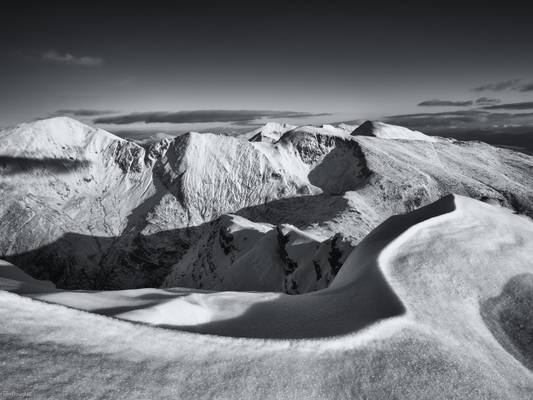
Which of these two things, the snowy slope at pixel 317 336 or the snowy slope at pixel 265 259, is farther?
the snowy slope at pixel 265 259

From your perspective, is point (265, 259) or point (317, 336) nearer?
point (317, 336)

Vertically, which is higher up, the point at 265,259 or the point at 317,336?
the point at 317,336

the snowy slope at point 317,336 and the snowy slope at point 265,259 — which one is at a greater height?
the snowy slope at point 317,336

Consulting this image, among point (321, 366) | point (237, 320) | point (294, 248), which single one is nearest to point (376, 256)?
point (237, 320)

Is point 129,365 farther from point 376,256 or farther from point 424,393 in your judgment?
point 376,256

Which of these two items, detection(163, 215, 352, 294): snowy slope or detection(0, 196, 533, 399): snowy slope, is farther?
detection(163, 215, 352, 294): snowy slope

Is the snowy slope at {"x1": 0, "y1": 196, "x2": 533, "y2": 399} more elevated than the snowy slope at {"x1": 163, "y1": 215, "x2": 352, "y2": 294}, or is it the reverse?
the snowy slope at {"x1": 0, "y1": 196, "x2": 533, "y2": 399}

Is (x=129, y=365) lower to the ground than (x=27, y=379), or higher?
lower

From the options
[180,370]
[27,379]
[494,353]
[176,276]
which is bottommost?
[176,276]
